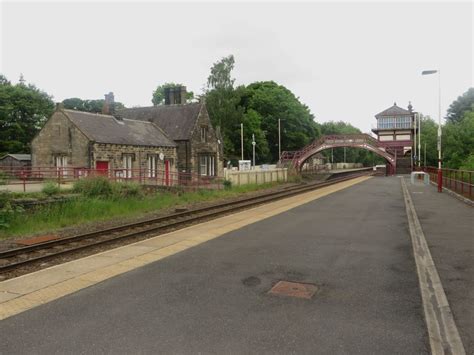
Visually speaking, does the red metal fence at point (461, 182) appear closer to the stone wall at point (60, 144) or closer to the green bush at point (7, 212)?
the green bush at point (7, 212)

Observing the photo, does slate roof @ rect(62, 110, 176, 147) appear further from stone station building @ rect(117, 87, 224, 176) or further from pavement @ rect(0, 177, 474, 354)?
pavement @ rect(0, 177, 474, 354)

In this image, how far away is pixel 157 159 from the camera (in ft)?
118

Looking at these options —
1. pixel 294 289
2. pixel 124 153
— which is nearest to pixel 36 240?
pixel 294 289

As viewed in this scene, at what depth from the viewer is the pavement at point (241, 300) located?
478 cm

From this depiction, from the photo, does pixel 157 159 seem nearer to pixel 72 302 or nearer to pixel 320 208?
pixel 320 208

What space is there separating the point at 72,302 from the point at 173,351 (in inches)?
90.3

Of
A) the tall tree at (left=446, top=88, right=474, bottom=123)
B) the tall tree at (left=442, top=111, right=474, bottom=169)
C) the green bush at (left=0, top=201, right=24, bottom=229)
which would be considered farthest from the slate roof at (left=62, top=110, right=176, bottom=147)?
the tall tree at (left=446, top=88, right=474, bottom=123)

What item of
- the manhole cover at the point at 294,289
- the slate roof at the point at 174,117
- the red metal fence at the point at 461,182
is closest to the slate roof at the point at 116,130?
the slate roof at the point at 174,117

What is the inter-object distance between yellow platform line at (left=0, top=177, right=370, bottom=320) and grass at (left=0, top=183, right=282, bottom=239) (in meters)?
4.59

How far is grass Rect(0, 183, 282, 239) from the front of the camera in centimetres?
1356

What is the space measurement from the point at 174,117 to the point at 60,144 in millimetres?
12746

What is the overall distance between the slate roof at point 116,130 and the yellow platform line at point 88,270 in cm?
2097

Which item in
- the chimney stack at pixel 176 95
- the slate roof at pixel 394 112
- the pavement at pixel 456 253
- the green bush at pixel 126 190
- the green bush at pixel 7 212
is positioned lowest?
the pavement at pixel 456 253

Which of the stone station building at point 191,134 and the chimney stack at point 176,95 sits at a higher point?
the chimney stack at point 176,95
